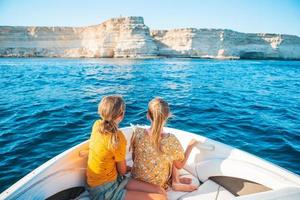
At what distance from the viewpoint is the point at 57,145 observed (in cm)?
544

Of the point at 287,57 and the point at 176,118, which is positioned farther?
the point at 287,57

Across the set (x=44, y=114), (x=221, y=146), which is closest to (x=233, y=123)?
(x=221, y=146)

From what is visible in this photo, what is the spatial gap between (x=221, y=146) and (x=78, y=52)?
67.2 meters

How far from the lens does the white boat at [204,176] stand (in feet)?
8.01

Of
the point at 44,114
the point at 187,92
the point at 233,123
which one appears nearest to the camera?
the point at 233,123

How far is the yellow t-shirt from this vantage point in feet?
7.77

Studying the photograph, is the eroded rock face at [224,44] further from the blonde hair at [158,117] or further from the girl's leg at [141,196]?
the girl's leg at [141,196]

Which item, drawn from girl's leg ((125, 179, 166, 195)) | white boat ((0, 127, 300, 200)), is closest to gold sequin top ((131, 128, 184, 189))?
girl's leg ((125, 179, 166, 195))

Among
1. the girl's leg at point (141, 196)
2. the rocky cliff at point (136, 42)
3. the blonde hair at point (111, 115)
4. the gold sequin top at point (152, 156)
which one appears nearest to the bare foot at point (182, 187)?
the gold sequin top at point (152, 156)

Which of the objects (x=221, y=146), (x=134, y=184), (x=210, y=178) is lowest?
(x=210, y=178)

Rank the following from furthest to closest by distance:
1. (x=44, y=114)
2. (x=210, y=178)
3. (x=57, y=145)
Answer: (x=44, y=114) → (x=57, y=145) → (x=210, y=178)

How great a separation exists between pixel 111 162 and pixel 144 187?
0.47 meters

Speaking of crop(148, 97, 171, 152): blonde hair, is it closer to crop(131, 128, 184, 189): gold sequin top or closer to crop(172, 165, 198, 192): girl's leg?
crop(131, 128, 184, 189): gold sequin top

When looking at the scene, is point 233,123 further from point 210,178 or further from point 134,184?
point 134,184
